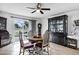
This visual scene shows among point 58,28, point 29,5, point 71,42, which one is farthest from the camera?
point 58,28

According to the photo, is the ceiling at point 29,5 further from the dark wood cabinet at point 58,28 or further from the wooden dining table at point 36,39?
the wooden dining table at point 36,39

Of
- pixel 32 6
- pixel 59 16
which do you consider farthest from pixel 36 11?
pixel 59 16

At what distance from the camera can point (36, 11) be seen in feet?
6.23

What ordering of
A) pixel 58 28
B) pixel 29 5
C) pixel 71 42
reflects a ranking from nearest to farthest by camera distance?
pixel 29 5, pixel 71 42, pixel 58 28

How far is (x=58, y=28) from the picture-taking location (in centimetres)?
209

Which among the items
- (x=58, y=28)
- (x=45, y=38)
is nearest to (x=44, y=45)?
(x=45, y=38)

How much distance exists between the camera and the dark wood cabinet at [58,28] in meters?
2.01

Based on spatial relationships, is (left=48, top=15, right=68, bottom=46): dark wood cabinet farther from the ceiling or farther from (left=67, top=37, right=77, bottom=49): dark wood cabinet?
the ceiling

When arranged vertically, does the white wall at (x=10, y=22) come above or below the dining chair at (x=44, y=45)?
above

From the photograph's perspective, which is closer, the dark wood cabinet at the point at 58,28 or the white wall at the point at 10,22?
the white wall at the point at 10,22

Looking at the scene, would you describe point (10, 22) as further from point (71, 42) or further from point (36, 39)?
point (71, 42)

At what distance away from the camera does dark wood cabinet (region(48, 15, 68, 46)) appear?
201cm

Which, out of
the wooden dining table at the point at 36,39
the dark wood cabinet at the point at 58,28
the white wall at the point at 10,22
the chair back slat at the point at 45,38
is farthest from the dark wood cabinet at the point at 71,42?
the white wall at the point at 10,22

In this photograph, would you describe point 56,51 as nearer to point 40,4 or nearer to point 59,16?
point 59,16
